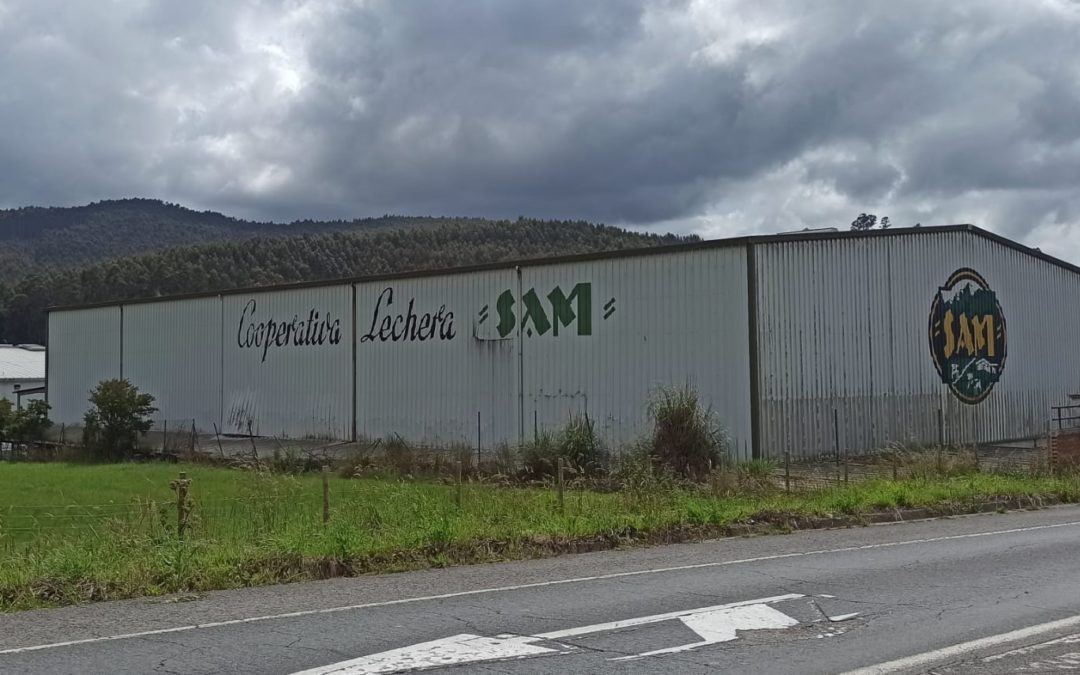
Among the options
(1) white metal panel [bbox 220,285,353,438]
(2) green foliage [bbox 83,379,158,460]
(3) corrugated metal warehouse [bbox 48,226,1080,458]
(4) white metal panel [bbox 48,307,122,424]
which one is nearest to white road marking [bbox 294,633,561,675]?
(3) corrugated metal warehouse [bbox 48,226,1080,458]

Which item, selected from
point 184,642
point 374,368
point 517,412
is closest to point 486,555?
point 184,642

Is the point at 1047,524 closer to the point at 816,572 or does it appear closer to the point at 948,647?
the point at 816,572

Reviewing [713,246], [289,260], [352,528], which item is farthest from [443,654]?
[289,260]

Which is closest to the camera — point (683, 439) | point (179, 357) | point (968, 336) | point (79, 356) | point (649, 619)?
point (649, 619)

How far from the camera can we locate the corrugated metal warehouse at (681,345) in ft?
86.7

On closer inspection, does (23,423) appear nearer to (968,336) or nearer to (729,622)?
(968,336)

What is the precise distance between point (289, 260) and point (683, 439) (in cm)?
9587

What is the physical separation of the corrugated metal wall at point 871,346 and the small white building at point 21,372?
5352 centimetres

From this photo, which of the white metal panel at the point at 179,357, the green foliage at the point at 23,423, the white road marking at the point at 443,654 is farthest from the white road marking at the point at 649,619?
the green foliage at the point at 23,423

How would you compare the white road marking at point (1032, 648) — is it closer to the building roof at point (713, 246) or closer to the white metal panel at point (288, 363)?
the building roof at point (713, 246)

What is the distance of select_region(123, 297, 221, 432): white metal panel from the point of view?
41406 mm

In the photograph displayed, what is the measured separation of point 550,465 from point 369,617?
1564 centimetres

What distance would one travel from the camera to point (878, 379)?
28.5 meters

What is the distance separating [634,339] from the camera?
28125mm
